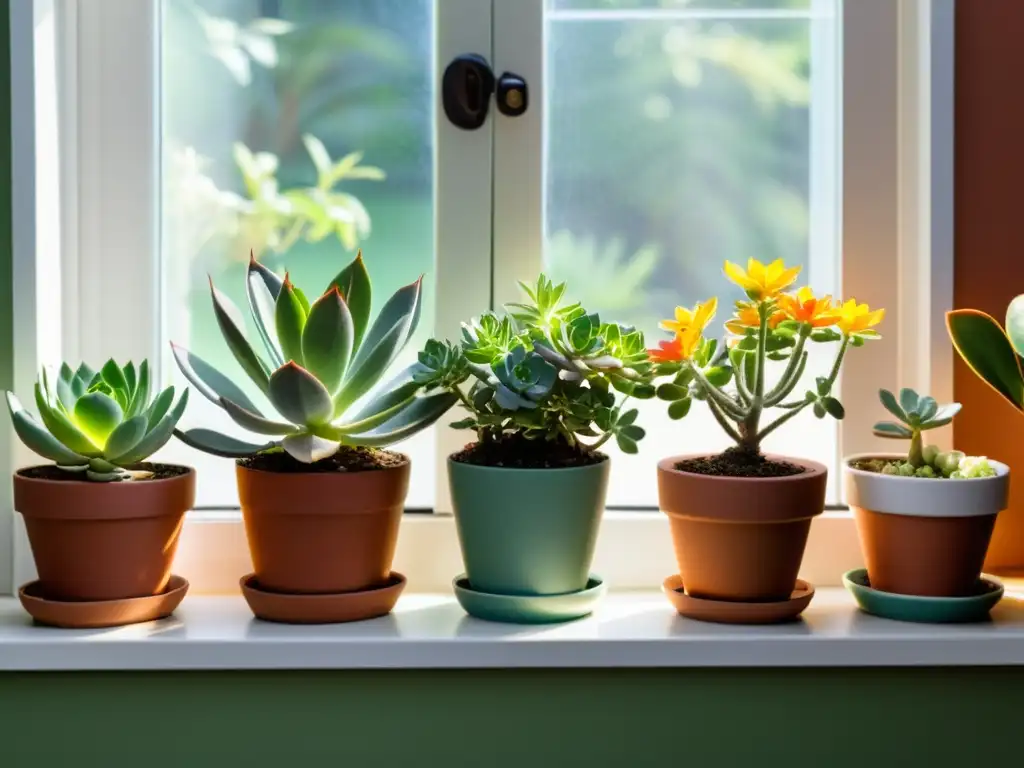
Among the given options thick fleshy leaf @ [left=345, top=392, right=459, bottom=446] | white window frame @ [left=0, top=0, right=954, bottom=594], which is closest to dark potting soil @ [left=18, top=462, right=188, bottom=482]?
white window frame @ [left=0, top=0, right=954, bottom=594]

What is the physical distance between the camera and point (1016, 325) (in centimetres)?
128

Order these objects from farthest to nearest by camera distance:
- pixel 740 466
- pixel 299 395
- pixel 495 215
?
pixel 495 215 → pixel 740 466 → pixel 299 395

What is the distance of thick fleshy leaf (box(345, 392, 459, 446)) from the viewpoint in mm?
1299

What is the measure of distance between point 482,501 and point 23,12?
77 centimetres

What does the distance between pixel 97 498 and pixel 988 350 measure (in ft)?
3.31

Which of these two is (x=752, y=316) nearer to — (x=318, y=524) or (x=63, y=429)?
(x=318, y=524)

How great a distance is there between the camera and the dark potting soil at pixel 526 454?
1289 mm

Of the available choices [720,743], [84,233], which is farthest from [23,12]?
[720,743]

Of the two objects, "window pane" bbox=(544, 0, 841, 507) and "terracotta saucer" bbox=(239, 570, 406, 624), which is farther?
"window pane" bbox=(544, 0, 841, 507)

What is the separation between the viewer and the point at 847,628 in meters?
1.28

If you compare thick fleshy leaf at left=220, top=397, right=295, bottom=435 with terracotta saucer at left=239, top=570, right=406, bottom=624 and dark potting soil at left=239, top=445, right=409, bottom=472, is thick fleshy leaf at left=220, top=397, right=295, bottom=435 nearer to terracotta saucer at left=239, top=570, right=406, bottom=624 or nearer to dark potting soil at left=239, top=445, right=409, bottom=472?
dark potting soil at left=239, top=445, right=409, bottom=472

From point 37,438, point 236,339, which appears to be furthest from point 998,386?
point 37,438

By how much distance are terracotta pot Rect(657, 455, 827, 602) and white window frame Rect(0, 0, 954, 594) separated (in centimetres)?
18

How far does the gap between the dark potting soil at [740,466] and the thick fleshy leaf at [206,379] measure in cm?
51
